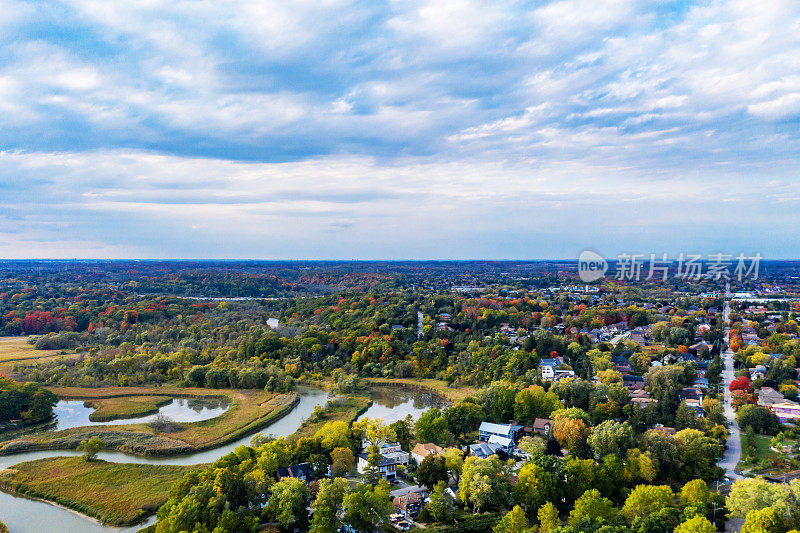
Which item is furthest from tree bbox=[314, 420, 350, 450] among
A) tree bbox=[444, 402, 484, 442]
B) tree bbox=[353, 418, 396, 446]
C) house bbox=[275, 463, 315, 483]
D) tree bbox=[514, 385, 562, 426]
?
tree bbox=[514, 385, 562, 426]

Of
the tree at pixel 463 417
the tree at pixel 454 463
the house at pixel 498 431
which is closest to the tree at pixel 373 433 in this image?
the tree at pixel 463 417

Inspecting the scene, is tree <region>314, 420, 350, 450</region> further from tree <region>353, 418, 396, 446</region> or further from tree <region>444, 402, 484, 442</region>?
tree <region>444, 402, 484, 442</region>

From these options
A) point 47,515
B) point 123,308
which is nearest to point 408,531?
point 47,515

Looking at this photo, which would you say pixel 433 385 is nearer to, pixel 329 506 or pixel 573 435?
pixel 573 435

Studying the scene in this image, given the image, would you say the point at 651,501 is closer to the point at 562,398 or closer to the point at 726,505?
the point at 726,505

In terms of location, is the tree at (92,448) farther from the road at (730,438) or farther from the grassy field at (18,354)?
the road at (730,438)

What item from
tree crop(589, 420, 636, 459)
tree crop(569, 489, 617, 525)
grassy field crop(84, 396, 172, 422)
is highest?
tree crop(589, 420, 636, 459)

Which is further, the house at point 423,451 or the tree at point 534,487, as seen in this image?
the house at point 423,451

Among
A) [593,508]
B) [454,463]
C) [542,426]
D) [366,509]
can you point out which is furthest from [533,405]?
[366,509]
